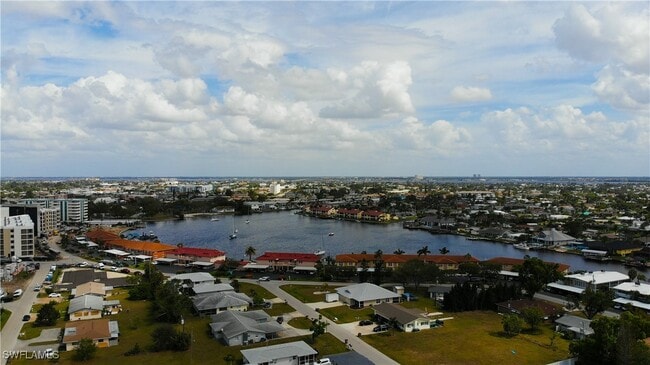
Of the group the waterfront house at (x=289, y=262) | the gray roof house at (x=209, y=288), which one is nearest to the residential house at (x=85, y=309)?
the gray roof house at (x=209, y=288)

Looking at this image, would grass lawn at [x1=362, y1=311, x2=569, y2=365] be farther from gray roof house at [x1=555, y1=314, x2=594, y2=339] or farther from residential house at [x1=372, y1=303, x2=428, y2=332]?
gray roof house at [x1=555, y1=314, x2=594, y2=339]

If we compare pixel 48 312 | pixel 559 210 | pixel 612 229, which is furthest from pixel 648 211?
pixel 48 312

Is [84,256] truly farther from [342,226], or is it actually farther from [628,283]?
[628,283]

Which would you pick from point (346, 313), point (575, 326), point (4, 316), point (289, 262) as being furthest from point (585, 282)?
point (4, 316)

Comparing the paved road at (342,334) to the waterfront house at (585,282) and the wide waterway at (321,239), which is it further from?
the wide waterway at (321,239)

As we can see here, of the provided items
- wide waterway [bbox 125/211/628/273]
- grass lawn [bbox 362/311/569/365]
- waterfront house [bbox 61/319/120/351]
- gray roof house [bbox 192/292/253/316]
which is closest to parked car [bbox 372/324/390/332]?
grass lawn [bbox 362/311/569/365]

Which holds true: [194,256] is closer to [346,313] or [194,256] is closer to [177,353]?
[346,313]
